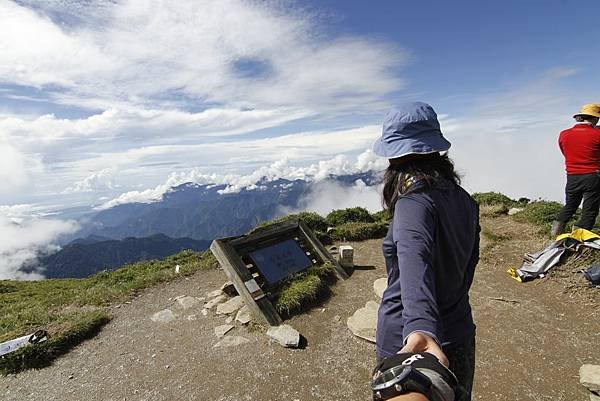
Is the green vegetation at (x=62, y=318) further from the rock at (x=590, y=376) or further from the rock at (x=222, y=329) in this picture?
the rock at (x=590, y=376)

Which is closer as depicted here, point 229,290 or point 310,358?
point 310,358

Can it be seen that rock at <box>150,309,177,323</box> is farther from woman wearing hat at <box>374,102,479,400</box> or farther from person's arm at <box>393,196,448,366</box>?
person's arm at <box>393,196,448,366</box>

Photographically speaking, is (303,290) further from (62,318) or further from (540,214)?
(540,214)

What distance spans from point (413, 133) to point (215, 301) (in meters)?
7.76

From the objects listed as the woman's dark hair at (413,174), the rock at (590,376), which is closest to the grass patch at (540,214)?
the rock at (590,376)

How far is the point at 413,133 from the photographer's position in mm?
2205

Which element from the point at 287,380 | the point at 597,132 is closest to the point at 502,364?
the point at 287,380

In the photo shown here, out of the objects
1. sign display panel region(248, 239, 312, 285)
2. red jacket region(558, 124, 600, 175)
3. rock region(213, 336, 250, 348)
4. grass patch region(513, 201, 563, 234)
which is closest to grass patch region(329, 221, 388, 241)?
sign display panel region(248, 239, 312, 285)

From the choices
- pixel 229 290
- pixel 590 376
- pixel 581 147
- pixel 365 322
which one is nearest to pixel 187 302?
pixel 229 290

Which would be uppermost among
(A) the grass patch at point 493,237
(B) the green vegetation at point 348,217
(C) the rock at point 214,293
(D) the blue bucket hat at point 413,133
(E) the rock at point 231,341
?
(D) the blue bucket hat at point 413,133

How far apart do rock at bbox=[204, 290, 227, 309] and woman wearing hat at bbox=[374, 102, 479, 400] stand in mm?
6854

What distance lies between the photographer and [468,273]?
2561mm

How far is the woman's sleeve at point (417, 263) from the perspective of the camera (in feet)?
6.00

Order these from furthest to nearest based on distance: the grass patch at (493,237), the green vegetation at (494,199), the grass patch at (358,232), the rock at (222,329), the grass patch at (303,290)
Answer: the green vegetation at (494,199) → the grass patch at (358,232) → the grass patch at (493,237) → the grass patch at (303,290) → the rock at (222,329)
